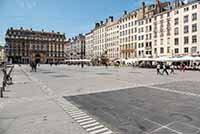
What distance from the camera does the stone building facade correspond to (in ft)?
440

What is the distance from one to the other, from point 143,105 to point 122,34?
288 ft

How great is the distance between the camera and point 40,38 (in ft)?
479

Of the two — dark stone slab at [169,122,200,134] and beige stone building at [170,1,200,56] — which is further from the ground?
beige stone building at [170,1,200,56]

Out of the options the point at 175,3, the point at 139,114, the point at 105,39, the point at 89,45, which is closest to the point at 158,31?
the point at 175,3

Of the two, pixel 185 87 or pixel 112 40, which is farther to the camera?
pixel 112 40

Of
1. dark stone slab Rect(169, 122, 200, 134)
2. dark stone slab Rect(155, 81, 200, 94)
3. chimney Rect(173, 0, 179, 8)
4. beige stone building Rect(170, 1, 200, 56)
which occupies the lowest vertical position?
dark stone slab Rect(169, 122, 200, 134)

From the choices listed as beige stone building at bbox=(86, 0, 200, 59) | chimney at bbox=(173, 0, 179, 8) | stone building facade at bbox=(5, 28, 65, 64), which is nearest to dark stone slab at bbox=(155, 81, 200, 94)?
beige stone building at bbox=(86, 0, 200, 59)

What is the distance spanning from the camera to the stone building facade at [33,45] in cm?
13412

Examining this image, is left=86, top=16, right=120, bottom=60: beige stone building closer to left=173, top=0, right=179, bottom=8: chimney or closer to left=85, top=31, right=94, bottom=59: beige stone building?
left=85, top=31, right=94, bottom=59: beige stone building

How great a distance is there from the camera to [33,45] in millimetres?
142750

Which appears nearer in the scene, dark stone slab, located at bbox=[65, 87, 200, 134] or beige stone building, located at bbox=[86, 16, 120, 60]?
dark stone slab, located at bbox=[65, 87, 200, 134]

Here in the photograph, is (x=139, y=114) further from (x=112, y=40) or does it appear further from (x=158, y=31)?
(x=112, y=40)

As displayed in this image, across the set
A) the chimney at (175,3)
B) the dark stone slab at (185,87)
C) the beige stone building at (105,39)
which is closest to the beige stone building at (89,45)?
the beige stone building at (105,39)

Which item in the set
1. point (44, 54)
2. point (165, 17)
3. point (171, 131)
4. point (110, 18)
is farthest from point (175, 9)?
point (44, 54)
